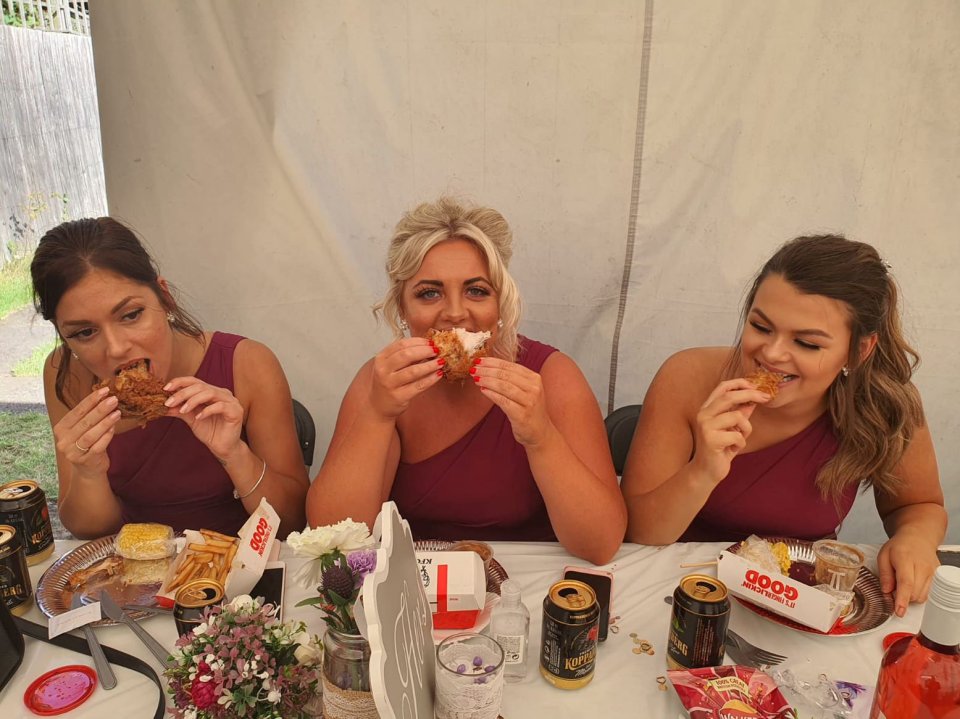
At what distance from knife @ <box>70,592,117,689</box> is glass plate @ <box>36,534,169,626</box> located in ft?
0.14

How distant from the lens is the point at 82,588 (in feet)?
5.65

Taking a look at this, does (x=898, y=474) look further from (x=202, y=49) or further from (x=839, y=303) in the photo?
(x=202, y=49)

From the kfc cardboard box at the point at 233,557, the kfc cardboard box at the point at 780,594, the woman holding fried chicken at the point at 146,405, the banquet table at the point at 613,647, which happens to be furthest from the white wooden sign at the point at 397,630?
the woman holding fried chicken at the point at 146,405

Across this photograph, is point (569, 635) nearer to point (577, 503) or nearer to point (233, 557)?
point (577, 503)

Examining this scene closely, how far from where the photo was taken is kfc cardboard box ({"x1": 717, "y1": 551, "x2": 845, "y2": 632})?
1.52m

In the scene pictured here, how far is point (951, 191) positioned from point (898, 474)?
61.8 inches

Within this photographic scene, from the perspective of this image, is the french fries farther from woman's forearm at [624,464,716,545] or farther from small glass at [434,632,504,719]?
woman's forearm at [624,464,716,545]

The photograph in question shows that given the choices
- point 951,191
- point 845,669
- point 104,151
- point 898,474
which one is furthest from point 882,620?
point 104,151

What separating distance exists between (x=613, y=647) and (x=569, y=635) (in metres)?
0.27

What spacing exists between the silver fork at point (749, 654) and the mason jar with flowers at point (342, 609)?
34.8 inches

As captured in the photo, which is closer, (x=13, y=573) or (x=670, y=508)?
(x=13, y=573)

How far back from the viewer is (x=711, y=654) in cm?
140

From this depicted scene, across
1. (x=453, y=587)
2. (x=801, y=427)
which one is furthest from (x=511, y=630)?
(x=801, y=427)

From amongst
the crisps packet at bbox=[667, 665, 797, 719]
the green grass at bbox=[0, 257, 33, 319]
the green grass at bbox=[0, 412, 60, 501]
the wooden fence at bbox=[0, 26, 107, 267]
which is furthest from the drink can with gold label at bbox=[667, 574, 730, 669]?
the green grass at bbox=[0, 412, 60, 501]
